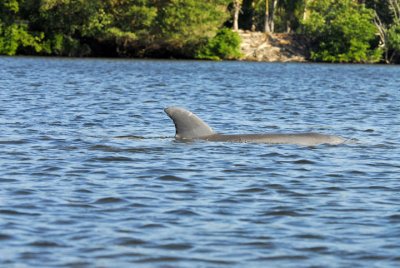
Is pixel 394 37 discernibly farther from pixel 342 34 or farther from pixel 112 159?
pixel 112 159

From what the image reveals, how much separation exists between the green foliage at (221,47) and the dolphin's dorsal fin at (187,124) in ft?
244

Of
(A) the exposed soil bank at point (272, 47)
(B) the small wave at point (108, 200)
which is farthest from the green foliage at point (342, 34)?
(B) the small wave at point (108, 200)

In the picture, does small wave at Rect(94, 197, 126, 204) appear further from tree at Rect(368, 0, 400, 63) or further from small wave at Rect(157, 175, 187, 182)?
tree at Rect(368, 0, 400, 63)

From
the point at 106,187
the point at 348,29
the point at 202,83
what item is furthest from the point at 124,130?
the point at 348,29

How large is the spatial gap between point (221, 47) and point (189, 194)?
80768mm

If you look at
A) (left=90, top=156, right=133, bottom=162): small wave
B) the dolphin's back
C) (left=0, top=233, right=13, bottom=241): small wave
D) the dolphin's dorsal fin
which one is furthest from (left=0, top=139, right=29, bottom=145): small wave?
(left=0, top=233, right=13, bottom=241): small wave

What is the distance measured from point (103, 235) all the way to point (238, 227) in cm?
169

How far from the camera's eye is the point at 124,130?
24.1 meters

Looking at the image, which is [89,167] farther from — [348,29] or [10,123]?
[348,29]

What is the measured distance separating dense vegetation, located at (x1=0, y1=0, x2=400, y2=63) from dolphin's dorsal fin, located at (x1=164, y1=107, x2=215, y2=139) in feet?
226

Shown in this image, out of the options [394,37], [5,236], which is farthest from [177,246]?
[394,37]

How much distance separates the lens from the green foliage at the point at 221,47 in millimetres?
94562

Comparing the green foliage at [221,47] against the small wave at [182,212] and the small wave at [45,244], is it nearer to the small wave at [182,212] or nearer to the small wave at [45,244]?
the small wave at [182,212]

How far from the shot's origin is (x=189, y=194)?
1445cm
